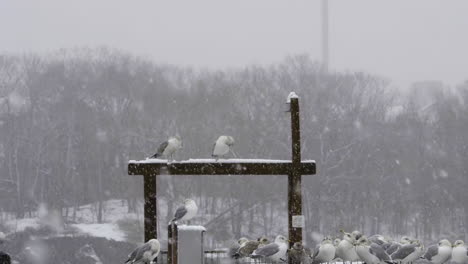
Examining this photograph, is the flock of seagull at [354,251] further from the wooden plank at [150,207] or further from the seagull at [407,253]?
the wooden plank at [150,207]

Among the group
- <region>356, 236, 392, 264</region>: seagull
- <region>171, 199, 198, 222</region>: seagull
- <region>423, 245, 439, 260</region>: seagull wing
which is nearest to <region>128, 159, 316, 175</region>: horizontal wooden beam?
<region>171, 199, 198, 222</region>: seagull

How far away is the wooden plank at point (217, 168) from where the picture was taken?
11.7 meters

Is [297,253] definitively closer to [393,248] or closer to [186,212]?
[393,248]

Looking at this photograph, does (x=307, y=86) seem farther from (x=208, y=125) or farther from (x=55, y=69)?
(x=55, y=69)

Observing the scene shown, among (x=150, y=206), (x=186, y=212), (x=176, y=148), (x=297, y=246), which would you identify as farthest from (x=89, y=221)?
(x=297, y=246)

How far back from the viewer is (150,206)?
38.6 feet

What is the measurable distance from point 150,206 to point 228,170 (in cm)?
143

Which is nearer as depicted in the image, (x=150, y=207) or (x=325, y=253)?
(x=325, y=253)

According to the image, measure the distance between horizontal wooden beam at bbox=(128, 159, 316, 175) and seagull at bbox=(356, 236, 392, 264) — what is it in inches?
58.5

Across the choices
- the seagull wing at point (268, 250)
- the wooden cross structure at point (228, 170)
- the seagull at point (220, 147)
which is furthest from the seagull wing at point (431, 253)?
the seagull at point (220, 147)

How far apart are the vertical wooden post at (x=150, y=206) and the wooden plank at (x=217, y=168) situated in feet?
0.48

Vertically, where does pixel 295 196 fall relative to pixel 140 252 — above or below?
above

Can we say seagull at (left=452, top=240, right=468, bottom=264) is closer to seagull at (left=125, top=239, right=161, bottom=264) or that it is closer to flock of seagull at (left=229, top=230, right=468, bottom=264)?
flock of seagull at (left=229, top=230, right=468, bottom=264)

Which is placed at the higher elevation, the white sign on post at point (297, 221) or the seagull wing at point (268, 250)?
the white sign on post at point (297, 221)
